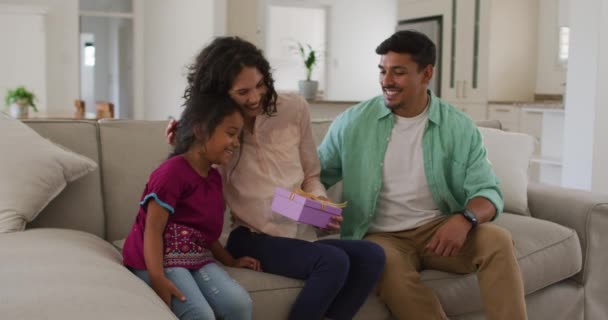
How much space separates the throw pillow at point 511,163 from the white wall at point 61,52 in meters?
7.96

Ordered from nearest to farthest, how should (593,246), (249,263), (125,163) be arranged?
(249,263) → (125,163) → (593,246)

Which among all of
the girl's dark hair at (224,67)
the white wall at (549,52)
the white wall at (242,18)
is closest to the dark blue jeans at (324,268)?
the girl's dark hair at (224,67)

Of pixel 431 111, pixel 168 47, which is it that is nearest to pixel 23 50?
pixel 168 47

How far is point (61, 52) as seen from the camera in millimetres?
9609

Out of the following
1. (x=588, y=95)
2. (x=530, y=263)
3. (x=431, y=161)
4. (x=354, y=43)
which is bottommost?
(x=530, y=263)

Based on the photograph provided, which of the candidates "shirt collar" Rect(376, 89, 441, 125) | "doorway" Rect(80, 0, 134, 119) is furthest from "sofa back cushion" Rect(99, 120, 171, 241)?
"doorway" Rect(80, 0, 134, 119)

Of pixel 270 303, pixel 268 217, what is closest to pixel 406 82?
pixel 268 217

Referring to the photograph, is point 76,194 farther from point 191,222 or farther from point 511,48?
point 511,48

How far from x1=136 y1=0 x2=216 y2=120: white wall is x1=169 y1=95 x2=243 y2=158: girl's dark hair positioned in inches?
241

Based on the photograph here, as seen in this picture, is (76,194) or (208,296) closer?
(208,296)

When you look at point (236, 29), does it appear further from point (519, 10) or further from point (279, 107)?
point (519, 10)

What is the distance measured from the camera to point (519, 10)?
751cm

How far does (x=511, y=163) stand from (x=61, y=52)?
8.22 meters

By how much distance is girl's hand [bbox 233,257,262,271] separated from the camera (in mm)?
1933
